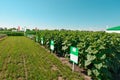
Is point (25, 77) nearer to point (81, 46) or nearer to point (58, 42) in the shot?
point (81, 46)

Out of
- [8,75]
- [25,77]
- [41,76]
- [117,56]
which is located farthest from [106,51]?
[8,75]

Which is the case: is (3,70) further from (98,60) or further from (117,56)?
(117,56)

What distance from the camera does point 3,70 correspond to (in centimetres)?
782

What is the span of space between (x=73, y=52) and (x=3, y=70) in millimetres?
3504

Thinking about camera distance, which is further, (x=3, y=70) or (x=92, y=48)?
(x=3, y=70)

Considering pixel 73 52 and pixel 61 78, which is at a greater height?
Answer: pixel 73 52

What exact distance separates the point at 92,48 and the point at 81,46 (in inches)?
52.2

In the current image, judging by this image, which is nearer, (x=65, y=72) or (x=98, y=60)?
(x=98, y=60)

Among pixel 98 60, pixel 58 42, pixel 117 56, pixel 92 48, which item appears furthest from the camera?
pixel 58 42

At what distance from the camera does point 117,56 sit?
7.51 meters

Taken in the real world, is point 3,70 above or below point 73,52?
below

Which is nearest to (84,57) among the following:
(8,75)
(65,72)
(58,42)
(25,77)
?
(65,72)

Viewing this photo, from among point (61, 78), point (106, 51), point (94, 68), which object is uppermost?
point (106, 51)

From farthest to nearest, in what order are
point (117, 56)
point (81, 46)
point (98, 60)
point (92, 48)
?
point (81, 46) < point (117, 56) < point (92, 48) < point (98, 60)
